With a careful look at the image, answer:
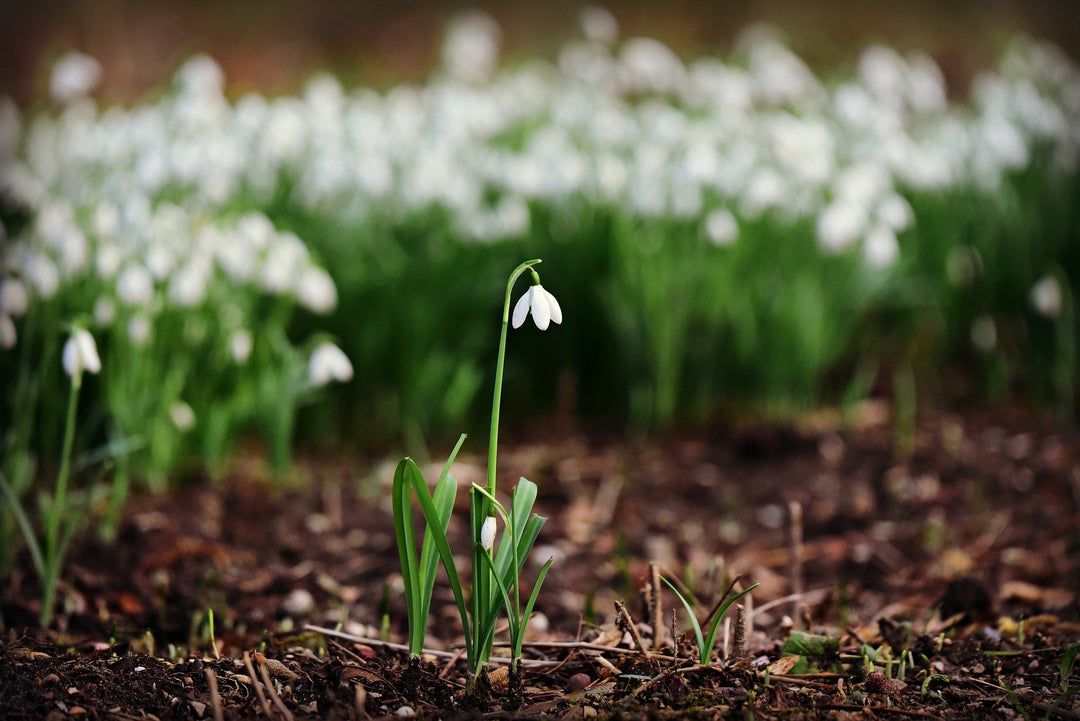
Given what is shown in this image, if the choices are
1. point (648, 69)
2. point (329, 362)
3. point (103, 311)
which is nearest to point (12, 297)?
point (103, 311)

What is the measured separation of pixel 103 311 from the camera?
2811mm

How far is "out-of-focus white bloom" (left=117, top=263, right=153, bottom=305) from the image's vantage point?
278cm

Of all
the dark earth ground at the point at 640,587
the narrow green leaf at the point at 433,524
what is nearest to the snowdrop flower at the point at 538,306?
the narrow green leaf at the point at 433,524

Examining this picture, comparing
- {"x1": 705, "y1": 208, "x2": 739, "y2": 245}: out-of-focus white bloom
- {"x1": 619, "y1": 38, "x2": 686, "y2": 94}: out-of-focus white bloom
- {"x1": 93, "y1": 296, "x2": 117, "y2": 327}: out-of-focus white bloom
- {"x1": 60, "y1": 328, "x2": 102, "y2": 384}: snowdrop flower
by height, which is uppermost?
{"x1": 619, "y1": 38, "x2": 686, "y2": 94}: out-of-focus white bloom

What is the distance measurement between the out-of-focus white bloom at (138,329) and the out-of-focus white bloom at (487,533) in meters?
1.66

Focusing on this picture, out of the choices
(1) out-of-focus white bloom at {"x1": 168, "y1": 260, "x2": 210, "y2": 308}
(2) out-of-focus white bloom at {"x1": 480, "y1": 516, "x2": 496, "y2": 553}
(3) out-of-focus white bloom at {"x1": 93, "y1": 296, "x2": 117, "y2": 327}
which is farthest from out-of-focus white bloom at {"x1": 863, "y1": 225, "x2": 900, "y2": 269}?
(3) out-of-focus white bloom at {"x1": 93, "y1": 296, "x2": 117, "y2": 327}

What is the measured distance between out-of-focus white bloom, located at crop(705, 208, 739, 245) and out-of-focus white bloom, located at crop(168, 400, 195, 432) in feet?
6.23

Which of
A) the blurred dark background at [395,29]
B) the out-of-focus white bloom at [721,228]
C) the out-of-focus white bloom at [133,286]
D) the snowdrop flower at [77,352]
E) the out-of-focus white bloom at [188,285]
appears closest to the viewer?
the snowdrop flower at [77,352]

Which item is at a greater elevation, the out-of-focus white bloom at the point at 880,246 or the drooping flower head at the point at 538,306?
the out-of-focus white bloom at the point at 880,246

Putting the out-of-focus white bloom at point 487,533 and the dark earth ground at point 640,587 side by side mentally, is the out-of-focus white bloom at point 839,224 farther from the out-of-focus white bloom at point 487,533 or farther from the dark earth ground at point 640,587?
the out-of-focus white bloom at point 487,533

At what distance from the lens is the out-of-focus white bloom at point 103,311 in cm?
280

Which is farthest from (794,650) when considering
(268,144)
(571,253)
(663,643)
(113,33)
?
(113,33)

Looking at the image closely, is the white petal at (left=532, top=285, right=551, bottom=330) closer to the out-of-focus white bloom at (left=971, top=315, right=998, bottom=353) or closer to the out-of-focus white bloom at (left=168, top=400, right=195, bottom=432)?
the out-of-focus white bloom at (left=168, top=400, right=195, bottom=432)

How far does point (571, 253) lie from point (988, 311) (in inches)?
68.4
